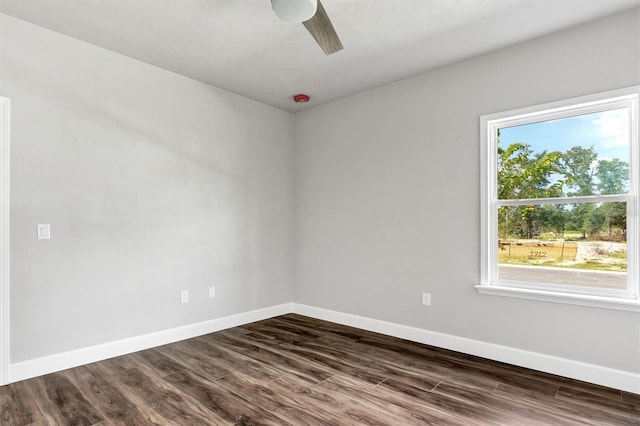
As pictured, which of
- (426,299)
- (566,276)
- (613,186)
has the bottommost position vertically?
(426,299)

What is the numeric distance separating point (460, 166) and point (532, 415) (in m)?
2.02

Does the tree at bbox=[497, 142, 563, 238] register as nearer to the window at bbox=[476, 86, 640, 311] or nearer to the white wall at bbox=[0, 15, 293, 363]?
the window at bbox=[476, 86, 640, 311]

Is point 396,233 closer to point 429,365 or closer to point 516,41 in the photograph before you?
point 429,365

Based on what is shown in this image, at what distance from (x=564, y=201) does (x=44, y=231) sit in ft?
13.4

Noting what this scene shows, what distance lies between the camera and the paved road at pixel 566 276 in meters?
2.63

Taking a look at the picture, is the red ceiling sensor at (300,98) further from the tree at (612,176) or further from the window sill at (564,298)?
the tree at (612,176)

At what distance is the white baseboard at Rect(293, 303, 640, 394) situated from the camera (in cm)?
252

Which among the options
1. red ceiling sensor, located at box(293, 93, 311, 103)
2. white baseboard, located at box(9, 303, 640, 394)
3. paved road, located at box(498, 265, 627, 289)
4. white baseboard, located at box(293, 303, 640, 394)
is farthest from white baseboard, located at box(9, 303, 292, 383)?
paved road, located at box(498, 265, 627, 289)

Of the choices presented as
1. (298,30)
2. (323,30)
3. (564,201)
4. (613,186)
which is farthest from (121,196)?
(613,186)

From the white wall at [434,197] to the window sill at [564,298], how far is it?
5 centimetres

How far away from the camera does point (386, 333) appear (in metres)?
3.77

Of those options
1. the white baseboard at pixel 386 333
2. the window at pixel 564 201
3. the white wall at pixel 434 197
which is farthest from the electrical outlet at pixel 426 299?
the window at pixel 564 201

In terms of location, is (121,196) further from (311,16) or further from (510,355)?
(510,355)

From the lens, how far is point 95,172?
306cm
